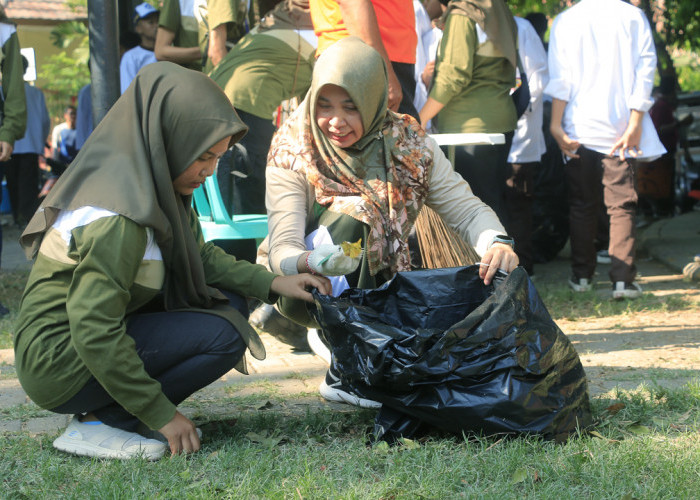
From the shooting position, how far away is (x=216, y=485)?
7.68ft

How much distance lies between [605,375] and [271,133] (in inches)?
89.3

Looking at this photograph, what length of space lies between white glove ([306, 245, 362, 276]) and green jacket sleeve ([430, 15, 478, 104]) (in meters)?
2.38

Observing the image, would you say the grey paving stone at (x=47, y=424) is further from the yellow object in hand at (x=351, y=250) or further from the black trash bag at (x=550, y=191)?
the black trash bag at (x=550, y=191)

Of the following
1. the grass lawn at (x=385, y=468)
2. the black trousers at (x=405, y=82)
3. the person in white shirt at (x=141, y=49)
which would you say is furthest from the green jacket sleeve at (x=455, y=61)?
the grass lawn at (x=385, y=468)

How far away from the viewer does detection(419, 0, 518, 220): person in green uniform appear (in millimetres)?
4984

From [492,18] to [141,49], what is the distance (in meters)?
2.77

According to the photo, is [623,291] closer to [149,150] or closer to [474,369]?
[474,369]

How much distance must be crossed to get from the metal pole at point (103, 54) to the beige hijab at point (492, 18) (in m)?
2.08

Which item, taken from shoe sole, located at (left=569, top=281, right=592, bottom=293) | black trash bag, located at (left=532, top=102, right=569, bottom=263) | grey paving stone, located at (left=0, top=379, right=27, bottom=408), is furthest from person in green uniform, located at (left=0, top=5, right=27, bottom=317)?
black trash bag, located at (left=532, top=102, right=569, bottom=263)

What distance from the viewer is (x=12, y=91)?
524 cm

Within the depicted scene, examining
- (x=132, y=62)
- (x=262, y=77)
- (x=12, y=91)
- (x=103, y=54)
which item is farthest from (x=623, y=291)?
(x=12, y=91)

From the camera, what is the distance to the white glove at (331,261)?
9.07 feet

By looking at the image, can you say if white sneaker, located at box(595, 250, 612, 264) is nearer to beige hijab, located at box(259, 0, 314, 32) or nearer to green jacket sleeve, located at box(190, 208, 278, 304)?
beige hijab, located at box(259, 0, 314, 32)

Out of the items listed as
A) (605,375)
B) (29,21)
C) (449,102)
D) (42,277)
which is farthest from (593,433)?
(29,21)
